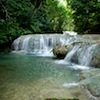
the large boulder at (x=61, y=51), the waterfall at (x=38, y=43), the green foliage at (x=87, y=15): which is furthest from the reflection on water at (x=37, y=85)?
the green foliage at (x=87, y=15)

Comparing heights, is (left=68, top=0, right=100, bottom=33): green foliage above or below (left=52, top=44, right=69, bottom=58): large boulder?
above

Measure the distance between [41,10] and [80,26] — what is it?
205 inches

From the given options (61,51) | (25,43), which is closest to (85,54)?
(61,51)

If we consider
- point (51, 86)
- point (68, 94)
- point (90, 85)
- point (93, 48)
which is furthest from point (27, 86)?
point (93, 48)

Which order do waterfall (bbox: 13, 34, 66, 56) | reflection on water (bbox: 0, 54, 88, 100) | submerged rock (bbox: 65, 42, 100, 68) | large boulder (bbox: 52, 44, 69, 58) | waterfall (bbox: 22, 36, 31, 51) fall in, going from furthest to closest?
waterfall (bbox: 22, 36, 31, 51) < waterfall (bbox: 13, 34, 66, 56) < large boulder (bbox: 52, 44, 69, 58) < submerged rock (bbox: 65, 42, 100, 68) < reflection on water (bbox: 0, 54, 88, 100)

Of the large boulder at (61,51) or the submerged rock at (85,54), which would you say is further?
the large boulder at (61,51)

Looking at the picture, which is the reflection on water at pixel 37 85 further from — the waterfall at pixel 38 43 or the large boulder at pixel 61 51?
the waterfall at pixel 38 43

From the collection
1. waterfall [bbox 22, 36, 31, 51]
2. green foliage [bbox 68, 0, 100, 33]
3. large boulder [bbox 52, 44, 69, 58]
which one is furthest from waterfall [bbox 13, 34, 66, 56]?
green foliage [bbox 68, 0, 100, 33]

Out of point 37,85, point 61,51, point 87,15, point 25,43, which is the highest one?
point 87,15

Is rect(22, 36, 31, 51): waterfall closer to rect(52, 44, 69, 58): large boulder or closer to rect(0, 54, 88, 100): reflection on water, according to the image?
rect(52, 44, 69, 58): large boulder

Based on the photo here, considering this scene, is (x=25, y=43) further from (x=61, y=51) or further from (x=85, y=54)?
(x=85, y=54)

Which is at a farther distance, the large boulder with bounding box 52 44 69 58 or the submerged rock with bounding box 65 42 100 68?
the large boulder with bounding box 52 44 69 58

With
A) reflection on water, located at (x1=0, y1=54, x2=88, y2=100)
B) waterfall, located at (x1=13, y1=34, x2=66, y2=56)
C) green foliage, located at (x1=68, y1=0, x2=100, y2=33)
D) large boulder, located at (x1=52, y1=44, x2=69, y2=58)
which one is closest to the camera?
reflection on water, located at (x1=0, y1=54, x2=88, y2=100)

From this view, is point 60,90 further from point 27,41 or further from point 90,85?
point 27,41
